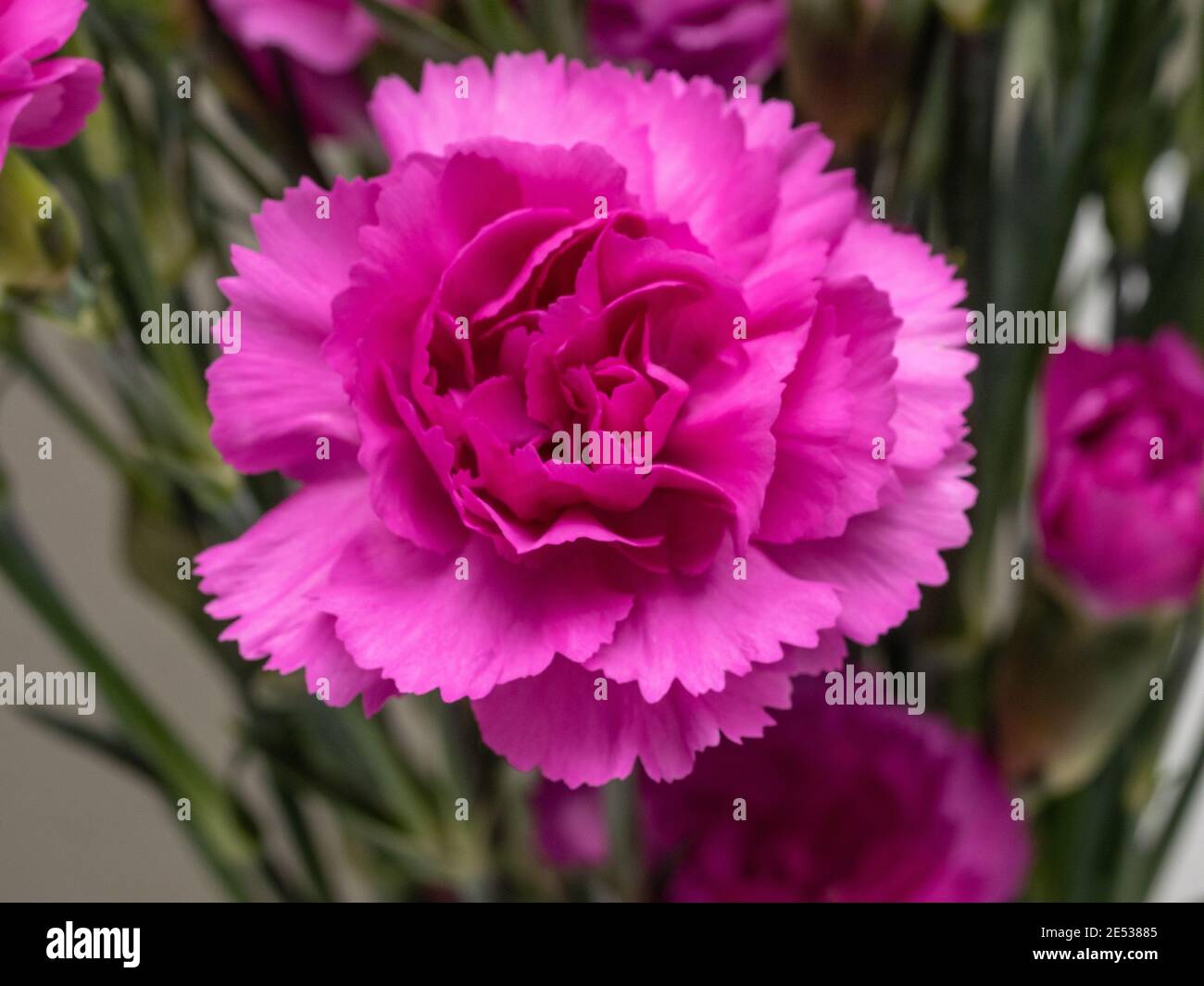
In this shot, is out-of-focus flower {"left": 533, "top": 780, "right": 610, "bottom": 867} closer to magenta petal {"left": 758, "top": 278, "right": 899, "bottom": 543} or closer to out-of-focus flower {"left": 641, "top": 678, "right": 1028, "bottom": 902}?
out-of-focus flower {"left": 641, "top": 678, "right": 1028, "bottom": 902}

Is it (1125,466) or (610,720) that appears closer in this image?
(610,720)

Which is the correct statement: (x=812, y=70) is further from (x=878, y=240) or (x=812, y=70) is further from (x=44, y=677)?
(x=44, y=677)

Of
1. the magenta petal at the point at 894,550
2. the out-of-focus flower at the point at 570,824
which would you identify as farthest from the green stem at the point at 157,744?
the magenta petal at the point at 894,550

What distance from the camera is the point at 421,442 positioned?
0.60 ft

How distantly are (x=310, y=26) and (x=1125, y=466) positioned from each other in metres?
0.22

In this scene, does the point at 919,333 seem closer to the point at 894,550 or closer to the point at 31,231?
the point at 894,550

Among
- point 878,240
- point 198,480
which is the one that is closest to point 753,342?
point 878,240

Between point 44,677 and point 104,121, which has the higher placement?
point 104,121

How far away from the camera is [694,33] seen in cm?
25

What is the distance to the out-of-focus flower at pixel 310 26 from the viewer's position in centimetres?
26

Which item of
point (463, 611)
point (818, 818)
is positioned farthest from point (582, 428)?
point (818, 818)

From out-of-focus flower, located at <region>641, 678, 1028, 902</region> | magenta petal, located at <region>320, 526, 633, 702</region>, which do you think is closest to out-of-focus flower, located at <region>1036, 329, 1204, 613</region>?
out-of-focus flower, located at <region>641, 678, 1028, 902</region>

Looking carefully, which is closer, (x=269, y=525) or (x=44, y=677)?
(x=269, y=525)

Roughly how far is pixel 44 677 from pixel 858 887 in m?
0.21
